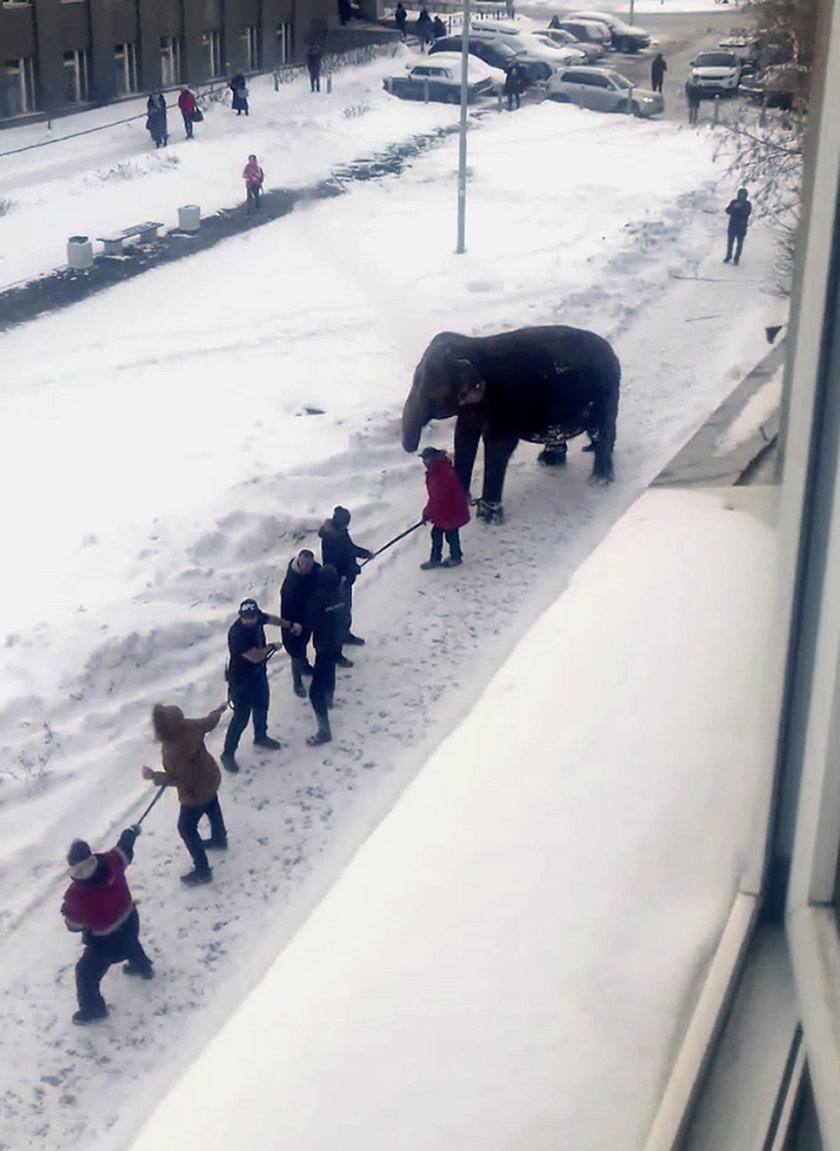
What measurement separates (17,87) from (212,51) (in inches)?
192

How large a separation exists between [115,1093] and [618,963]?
1.83 meters

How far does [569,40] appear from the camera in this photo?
28953mm

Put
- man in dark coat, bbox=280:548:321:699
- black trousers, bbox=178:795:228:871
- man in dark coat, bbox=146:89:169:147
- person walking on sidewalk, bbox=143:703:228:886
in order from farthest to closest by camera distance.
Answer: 1. man in dark coat, bbox=146:89:169:147
2. man in dark coat, bbox=280:548:321:699
3. black trousers, bbox=178:795:228:871
4. person walking on sidewalk, bbox=143:703:228:886

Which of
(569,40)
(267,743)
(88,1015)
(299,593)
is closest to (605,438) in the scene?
(299,593)

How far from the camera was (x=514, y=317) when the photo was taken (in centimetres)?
1330

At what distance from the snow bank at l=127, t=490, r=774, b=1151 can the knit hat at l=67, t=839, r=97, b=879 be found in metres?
0.75

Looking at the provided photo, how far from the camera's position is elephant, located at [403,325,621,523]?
29.4 ft

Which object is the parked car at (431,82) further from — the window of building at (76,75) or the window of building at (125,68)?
the window of building at (76,75)

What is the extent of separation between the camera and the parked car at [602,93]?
915 inches

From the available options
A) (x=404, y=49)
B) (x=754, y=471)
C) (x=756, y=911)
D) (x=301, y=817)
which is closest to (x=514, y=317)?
(x=754, y=471)

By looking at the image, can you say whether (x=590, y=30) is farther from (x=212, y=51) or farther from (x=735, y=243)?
(x=735, y=243)

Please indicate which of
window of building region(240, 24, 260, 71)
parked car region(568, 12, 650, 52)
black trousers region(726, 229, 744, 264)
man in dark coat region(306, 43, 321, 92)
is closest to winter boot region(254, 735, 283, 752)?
black trousers region(726, 229, 744, 264)

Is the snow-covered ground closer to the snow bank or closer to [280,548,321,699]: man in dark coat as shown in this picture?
the snow bank

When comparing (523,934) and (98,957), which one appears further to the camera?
(98,957)
